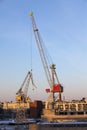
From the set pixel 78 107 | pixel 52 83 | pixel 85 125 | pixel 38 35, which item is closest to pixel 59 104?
pixel 78 107

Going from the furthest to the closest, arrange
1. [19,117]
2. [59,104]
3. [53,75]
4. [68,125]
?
[59,104], [53,75], [19,117], [68,125]

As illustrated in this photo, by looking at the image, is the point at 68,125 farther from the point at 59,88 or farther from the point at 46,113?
the point at 59,88

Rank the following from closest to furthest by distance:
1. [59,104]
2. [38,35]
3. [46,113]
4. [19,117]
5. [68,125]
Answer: [68,125], [19,117], [38,35], [46,113], [59,104]

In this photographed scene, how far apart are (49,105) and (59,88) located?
1350cm

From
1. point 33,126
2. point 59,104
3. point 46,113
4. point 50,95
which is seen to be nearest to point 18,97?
point 46,113

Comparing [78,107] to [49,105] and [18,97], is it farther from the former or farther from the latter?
[18,97]

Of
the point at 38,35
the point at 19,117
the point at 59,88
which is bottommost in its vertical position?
the point at 19,117

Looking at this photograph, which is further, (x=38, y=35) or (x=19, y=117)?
(x=38, y=35)

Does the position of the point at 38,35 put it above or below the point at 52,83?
above

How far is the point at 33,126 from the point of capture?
46.5 meters

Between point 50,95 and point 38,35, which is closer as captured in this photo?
point 38,35

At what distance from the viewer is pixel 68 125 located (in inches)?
1811

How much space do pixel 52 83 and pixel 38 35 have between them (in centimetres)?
3261

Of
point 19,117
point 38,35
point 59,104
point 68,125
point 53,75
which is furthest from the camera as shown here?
point 59,104
